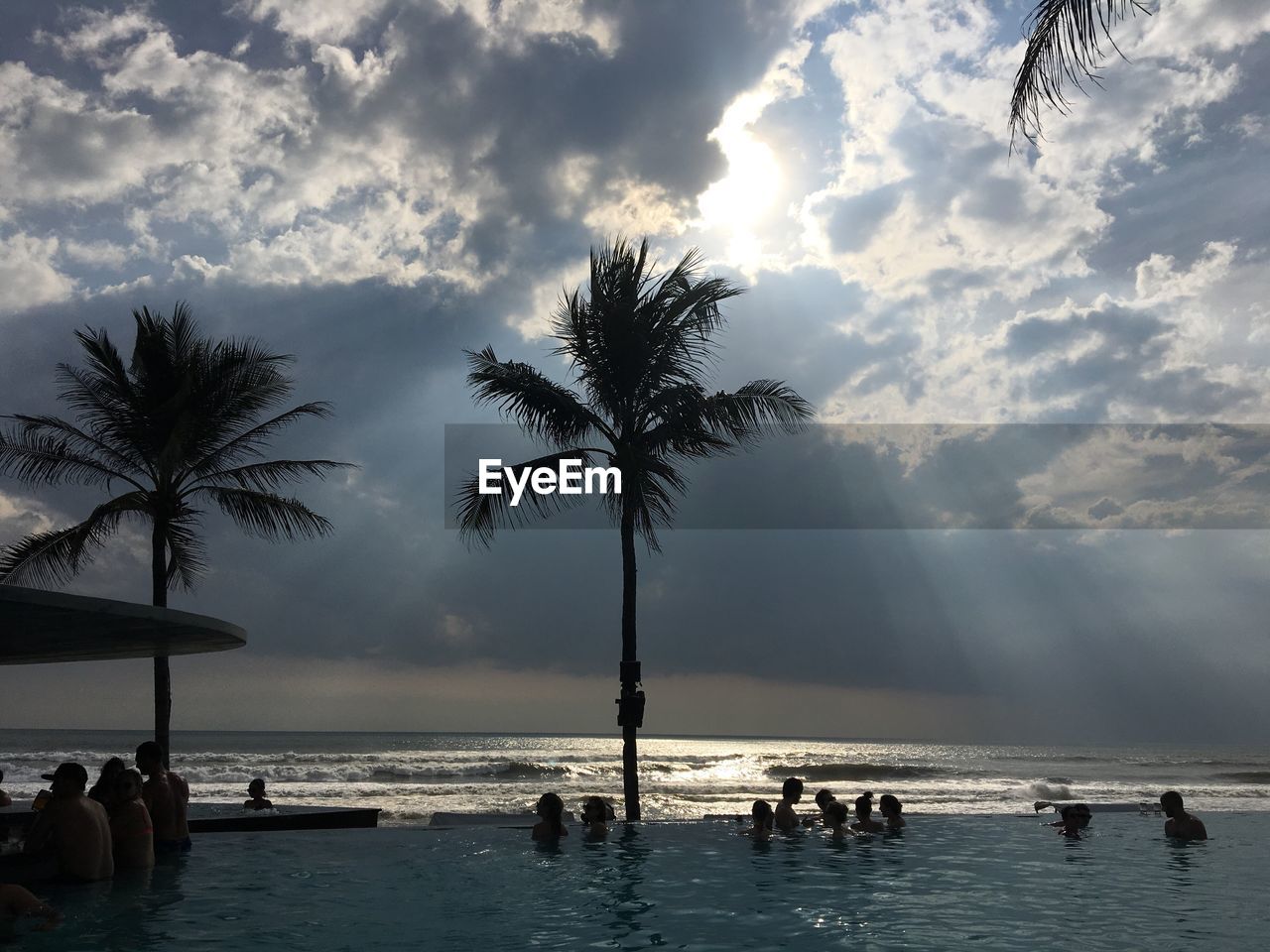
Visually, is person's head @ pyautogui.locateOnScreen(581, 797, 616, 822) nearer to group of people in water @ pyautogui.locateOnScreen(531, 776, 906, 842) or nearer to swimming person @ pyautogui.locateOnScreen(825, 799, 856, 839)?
group of people in water @ pyautogui.locateOnScreen(531, 776, 906, 842)

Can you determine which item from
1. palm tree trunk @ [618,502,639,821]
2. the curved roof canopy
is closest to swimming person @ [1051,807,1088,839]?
palm tree trunk @ [618,502,639,821]

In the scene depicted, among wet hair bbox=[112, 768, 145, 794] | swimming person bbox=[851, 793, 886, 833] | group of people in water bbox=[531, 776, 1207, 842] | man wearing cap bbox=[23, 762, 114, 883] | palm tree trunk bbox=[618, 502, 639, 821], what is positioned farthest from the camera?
palm tree trunk bbox=[618, 502, 639, 821]

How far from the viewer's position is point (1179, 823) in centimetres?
1661

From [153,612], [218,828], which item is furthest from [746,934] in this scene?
[218,828]

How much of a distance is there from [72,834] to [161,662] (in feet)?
36.3

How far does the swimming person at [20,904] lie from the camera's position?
25.5 ft

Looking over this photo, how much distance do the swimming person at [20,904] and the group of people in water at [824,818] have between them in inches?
304

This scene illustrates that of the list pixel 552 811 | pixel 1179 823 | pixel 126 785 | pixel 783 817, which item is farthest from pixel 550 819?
pixel 1179 823

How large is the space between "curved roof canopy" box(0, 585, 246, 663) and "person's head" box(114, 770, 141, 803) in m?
1.52

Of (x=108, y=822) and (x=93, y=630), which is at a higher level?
(x=93, y=630)

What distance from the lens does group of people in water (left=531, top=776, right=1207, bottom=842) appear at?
594 inches

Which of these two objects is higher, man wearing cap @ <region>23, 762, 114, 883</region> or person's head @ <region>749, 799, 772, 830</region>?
man wearing cap @ <region>23, 762, 114, 883</region>

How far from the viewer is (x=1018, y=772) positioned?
225 feet

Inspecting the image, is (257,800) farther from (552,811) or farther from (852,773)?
(852,773)
